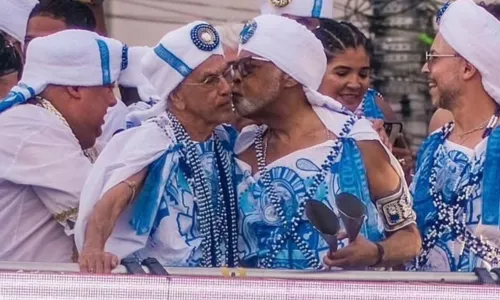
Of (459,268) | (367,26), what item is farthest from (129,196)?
(367,26)

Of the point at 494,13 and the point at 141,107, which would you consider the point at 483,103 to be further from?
the point at 141,107

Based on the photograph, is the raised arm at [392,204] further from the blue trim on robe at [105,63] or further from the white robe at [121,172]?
the blue trim on robe at [105,63]

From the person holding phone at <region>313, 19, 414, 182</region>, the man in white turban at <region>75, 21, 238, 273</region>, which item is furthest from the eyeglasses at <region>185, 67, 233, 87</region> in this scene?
the person holding phone at <region>313, 19, 414, 182</region>

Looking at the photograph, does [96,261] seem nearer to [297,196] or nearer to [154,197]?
[154,197]

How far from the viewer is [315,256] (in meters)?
3.91

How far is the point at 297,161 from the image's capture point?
4012mm

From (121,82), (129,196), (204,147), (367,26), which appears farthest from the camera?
(367,26)

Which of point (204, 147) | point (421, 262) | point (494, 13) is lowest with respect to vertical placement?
point (421, 262)

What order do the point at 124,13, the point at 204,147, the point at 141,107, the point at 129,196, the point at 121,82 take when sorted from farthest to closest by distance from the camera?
the point at 124,13, the point at 121,82, the point at 141,107, the point at 204,147, the point at 129,196

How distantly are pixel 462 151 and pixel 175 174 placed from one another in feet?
3.14

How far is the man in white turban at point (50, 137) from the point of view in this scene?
3.97m

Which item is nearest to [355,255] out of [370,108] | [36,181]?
[36,181]

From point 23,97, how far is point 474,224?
1486mm

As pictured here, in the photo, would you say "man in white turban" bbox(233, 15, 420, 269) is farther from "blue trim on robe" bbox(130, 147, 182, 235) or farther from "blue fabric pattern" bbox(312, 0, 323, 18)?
"blue fabric pattern" bbox(312, 0, 323, 18)
